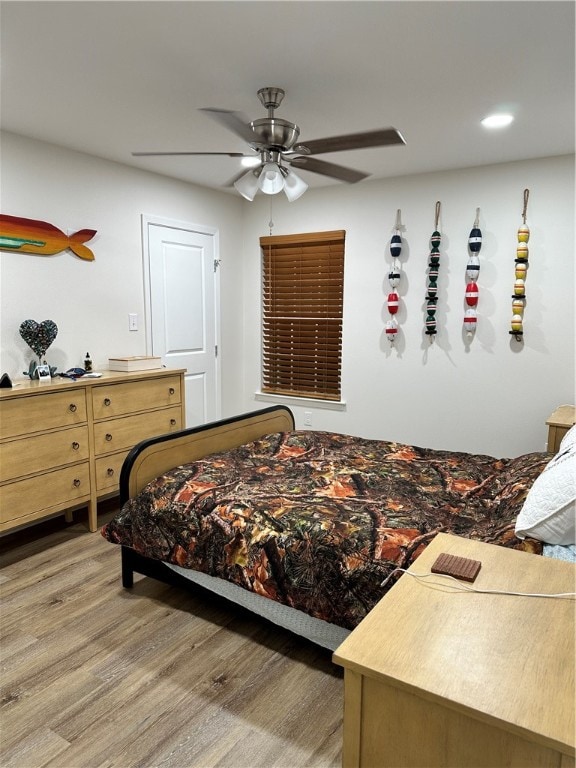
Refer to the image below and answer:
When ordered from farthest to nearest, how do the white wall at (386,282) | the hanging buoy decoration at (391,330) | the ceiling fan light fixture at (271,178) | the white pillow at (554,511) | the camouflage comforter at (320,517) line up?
the hanging buoy decoration at (391,330), the white wall at (386,282), the ceiling fan light fixture at (271,178), the camouflage comforter at (320,517), the white pillow at (554,511)

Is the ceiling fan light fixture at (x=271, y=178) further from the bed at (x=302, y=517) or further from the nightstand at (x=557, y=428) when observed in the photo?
the nightstand at (x=557, y=428)

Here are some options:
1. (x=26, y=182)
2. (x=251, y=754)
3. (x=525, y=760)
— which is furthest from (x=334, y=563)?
(x=26, y=182)

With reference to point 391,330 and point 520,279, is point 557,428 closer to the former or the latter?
point 520,279

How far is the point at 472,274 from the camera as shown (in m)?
3.88

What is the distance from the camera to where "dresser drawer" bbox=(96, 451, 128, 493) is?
10.9ft

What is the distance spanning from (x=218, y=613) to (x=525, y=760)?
5.99ft

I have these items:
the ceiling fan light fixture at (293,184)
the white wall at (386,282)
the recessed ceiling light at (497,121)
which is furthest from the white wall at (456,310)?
the ceiling fan light fixture at (293,184)

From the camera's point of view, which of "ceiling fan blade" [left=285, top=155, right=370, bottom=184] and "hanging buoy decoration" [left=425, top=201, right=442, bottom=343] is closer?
"ceiling fan blade" [left=285, top=155, right=370, bottom=184]

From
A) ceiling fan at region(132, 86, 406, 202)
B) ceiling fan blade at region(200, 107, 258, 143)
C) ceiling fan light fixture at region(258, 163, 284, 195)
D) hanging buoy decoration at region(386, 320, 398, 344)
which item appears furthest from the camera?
hanging buoy decoration at region(386, 320, 398, 344)

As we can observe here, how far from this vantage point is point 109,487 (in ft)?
11.2

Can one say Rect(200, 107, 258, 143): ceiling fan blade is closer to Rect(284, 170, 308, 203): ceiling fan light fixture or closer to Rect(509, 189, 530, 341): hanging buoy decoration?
Rect(284, 170, 308, 203): ceiling fan light fixture

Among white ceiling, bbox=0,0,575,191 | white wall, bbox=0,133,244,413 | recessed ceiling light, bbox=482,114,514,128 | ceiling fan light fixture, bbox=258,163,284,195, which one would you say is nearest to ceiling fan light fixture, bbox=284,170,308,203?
ceiling fan light fixture, bbox=258,163,284,195

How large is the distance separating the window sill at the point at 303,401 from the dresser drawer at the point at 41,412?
7.43 feet

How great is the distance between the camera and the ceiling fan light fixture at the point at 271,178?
7.72ft
